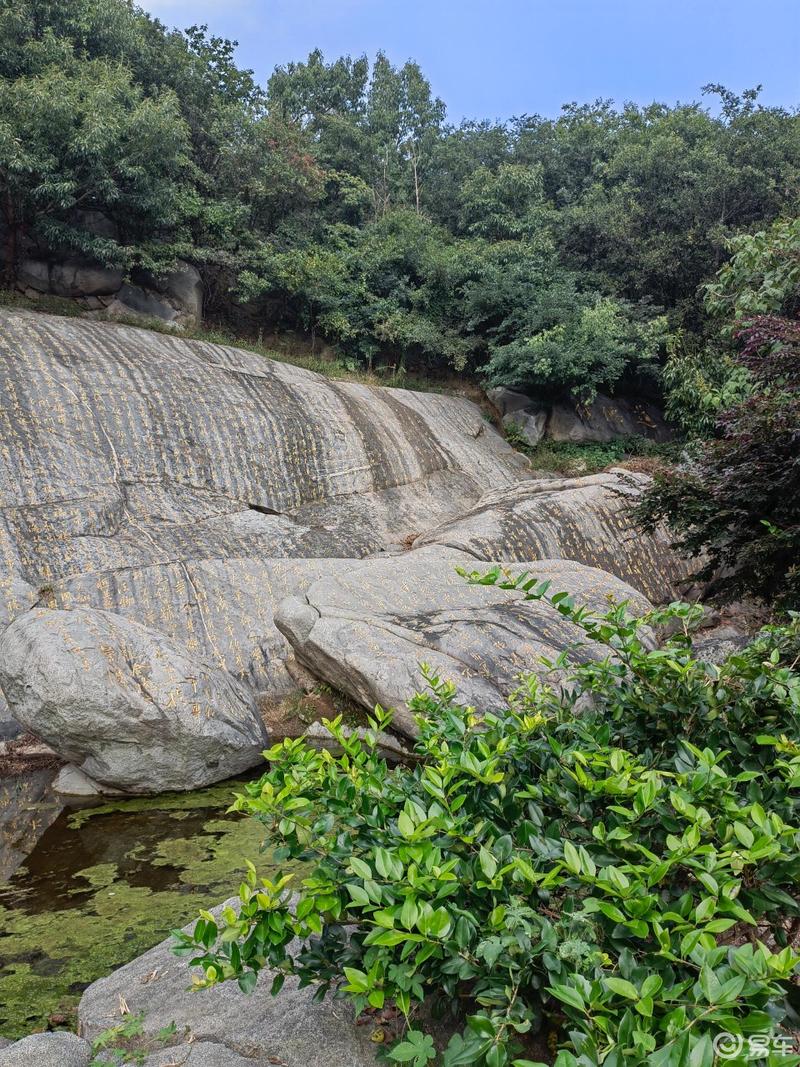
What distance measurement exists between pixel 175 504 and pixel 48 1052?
9012mm

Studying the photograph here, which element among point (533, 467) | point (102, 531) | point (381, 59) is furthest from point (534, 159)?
point (102, 531)

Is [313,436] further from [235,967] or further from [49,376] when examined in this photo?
[235,967]

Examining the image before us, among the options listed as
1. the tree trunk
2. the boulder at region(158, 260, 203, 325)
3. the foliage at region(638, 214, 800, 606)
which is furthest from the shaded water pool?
the boulder at region(158, 260, 203, 325)

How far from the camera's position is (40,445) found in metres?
10.3

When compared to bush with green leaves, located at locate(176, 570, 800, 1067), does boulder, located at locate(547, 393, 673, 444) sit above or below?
above

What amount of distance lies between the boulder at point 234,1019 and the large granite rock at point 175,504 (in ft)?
11.9

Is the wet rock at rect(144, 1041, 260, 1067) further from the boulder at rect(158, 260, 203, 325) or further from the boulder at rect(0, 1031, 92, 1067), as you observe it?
the boulder at rect(158, 260, 203, 325)

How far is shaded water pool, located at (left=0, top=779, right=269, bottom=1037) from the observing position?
11.6ft

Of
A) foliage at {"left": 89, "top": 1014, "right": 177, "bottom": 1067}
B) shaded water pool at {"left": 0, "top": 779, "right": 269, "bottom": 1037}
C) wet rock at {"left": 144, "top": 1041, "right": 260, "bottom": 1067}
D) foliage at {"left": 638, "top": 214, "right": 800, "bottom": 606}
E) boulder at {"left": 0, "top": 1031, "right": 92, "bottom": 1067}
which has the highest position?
foliage at {"left": 638, "top": 214, "right": 800, "bottom": 606}

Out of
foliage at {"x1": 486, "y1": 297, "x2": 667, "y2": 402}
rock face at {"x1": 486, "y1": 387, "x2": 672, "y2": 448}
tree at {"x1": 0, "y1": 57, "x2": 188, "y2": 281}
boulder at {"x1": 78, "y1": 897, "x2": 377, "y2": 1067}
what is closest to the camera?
boulder at {"x1": 78, "y1": 897, "x2": 377, "y2": 1067}

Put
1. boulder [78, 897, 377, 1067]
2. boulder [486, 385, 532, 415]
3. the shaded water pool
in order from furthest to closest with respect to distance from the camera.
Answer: boulder [486, 385, 532, 415]
the shaded water pool
boulder [78, 897, 377, 1067]

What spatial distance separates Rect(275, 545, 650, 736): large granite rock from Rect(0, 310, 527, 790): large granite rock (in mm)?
911

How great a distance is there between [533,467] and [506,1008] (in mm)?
16024

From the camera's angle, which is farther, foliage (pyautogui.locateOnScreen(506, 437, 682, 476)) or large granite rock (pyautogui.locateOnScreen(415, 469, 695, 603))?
foliage (pyautogui.locateOnScreen(506, 437, 682, 476))
